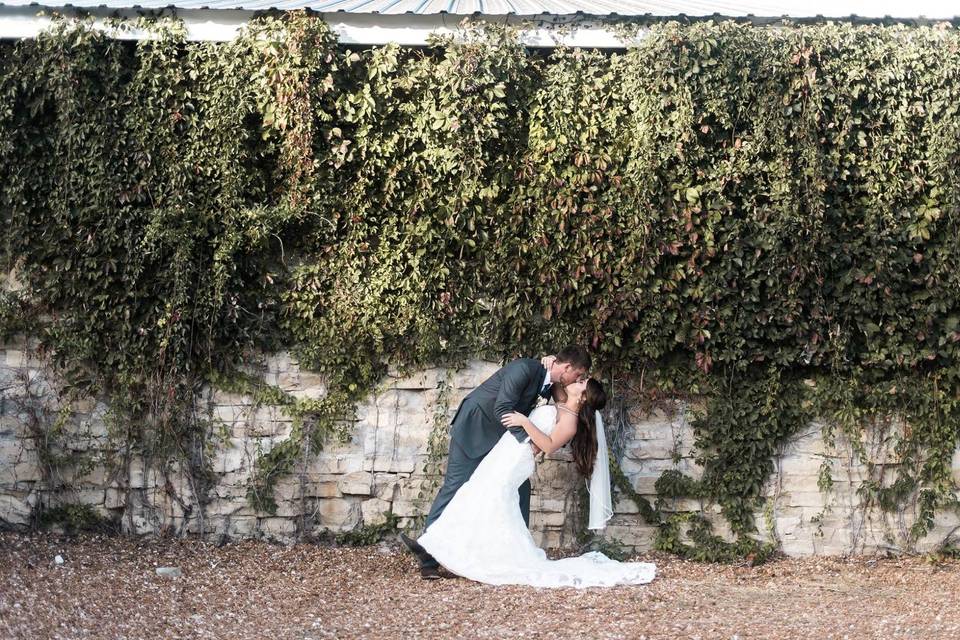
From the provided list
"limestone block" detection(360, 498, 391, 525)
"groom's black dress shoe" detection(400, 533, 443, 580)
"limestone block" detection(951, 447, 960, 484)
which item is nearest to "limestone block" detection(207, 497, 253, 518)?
"limestone block" detection(360, 498, 391, 525)

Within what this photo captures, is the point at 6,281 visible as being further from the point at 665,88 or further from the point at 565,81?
the point at 665,88

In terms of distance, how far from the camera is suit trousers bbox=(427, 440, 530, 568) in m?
6.20

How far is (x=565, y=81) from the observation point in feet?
21.5

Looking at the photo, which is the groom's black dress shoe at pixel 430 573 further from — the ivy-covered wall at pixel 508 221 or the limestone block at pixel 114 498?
the limestone block at pixel 114 498

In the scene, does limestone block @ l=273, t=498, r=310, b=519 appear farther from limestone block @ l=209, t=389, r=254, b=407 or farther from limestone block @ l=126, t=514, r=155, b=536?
limestone block @ l=126, t=514, r=155, b=536

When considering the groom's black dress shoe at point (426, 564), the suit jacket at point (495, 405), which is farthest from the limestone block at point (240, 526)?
the suit jacket at point (495, 405)

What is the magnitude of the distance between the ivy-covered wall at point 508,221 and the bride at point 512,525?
2.25 feet

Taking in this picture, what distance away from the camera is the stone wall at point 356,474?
22.1 feet

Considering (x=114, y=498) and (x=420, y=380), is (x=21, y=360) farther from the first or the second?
(x=420, y=380)

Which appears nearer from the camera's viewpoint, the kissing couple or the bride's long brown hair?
the kissing couple

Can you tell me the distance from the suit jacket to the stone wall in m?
0.49

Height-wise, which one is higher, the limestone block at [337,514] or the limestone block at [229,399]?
the limestone block at [229,399]

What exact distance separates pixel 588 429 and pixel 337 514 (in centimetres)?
190

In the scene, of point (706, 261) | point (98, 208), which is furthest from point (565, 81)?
point (98, 208)
